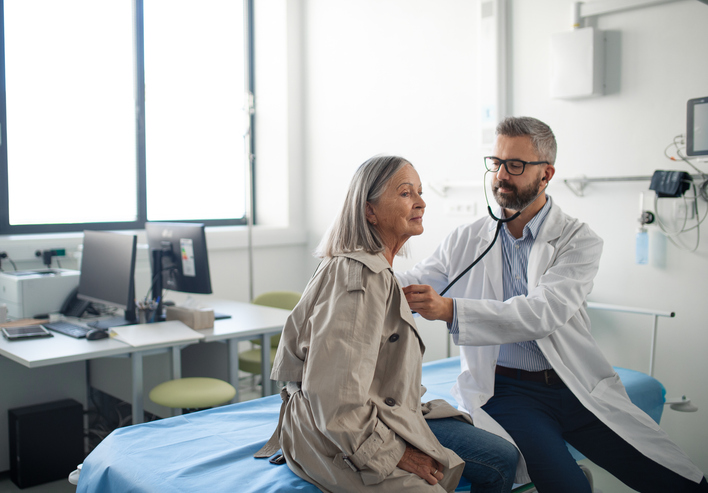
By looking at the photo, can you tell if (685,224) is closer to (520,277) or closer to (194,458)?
(520,277)

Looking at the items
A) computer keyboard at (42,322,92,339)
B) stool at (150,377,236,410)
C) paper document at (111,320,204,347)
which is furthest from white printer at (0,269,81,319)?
stool at (150,377,236,410)

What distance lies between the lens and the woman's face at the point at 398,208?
151 centimetres

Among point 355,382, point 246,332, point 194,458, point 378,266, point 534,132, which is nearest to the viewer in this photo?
point 355,382

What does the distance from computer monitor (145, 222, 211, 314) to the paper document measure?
23 centimetres

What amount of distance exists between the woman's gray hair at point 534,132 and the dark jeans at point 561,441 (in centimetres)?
73

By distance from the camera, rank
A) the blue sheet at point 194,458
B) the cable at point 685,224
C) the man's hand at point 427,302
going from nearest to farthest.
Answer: the blue sheet at point 194,458 → the man's hand at point 427,302 → the cable at point 685,224

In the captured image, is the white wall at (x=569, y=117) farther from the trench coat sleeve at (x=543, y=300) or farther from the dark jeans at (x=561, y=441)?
the dark jeans at (x=561, y=441)

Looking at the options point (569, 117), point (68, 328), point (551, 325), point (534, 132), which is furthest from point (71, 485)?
point (569, 117)

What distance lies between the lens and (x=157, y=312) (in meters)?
2.95

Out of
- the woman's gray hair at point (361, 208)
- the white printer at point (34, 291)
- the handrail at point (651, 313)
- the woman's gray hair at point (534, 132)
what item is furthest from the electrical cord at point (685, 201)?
the white printer at point (34, 291)

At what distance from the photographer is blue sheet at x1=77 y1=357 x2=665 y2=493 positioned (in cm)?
145

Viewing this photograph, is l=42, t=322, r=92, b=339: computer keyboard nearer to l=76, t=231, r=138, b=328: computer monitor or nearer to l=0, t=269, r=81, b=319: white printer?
l=76, t=231, r=138, b=328: computer monitor

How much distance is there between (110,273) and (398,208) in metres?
1.83

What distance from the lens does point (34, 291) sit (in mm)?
2959
